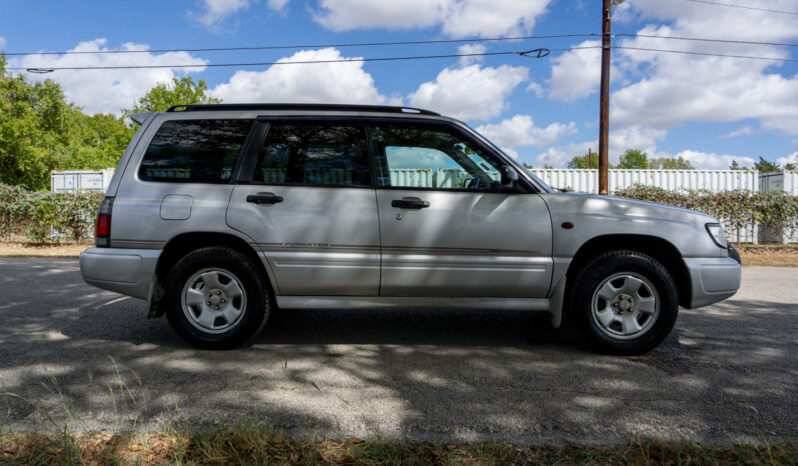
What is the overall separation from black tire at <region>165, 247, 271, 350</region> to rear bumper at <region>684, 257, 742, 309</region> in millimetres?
3397

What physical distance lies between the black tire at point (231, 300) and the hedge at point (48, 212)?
11.8 metres

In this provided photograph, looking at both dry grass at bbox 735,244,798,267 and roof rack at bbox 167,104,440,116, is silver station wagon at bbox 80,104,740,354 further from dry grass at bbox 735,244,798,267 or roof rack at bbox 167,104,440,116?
dry grass at bbox 735,244,798,267

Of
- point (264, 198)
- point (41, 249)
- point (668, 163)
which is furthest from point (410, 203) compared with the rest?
point (668, 163)

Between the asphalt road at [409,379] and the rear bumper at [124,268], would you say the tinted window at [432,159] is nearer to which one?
the asphalt road at [409,379]

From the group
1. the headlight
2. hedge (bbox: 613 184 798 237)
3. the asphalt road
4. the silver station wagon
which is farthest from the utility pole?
the silver station wagon

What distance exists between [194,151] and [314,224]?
Result: 3.99 feet

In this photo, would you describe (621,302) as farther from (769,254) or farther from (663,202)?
(769,254)

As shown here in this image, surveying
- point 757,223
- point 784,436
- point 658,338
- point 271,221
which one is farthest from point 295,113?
point 757,223

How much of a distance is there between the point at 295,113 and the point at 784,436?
3.89 metres

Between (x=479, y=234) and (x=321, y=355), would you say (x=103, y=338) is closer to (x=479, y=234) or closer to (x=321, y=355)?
(x=321, y=355)

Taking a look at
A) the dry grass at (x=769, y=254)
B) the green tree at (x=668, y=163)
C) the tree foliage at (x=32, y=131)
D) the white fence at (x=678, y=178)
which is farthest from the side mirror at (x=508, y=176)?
the green tree at (x=668, y=163)

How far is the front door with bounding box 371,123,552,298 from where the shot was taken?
13.4 ft

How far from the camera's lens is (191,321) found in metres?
4.19

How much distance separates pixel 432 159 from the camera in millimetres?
4383
